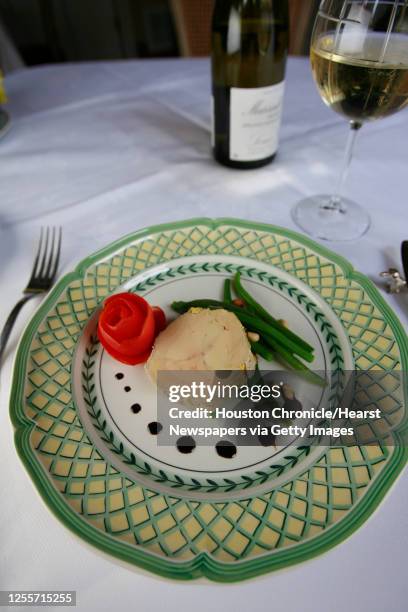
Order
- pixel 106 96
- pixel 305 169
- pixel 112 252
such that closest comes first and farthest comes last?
pixel 112 252 < pixel 305 169 < pixel 106 96

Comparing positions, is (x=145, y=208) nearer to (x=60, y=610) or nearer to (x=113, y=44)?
(x=60, y=610)

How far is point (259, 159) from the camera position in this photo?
2.93ft

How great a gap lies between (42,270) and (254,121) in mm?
485

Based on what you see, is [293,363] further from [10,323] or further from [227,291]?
[10,323]

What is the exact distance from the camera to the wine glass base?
2.48ft

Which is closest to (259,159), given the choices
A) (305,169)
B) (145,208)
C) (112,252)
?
(305,169)

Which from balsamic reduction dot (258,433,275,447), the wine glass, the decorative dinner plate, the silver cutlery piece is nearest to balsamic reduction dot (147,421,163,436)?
the decorative dinner plate

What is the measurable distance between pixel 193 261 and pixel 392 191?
18.6 inches

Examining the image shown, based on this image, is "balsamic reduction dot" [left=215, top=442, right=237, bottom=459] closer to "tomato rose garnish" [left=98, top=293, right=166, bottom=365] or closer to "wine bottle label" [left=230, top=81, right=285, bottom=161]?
"tomato rose garnish" [left=98, top=293, right=166, bottom=365]

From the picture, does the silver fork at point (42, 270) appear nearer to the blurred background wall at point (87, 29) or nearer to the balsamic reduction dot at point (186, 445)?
the balsamic reduction dot at point (186, 445)

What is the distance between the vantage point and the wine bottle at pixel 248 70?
2.59 ft

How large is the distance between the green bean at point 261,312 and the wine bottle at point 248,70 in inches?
13.4

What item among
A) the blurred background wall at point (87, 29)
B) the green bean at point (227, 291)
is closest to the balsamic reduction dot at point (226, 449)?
the green bean at point (227, 291)

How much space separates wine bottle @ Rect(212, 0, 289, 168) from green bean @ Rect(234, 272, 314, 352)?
1.12 ft
